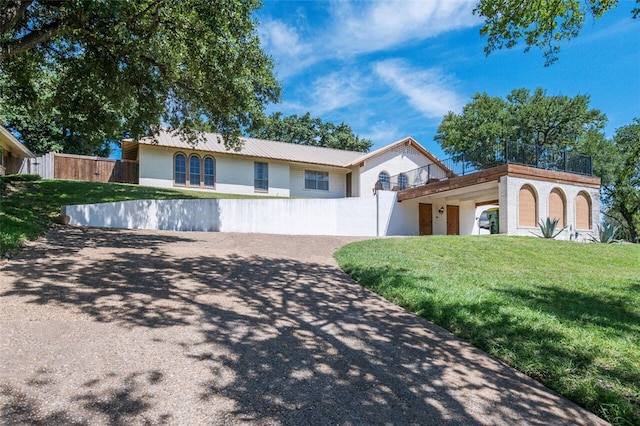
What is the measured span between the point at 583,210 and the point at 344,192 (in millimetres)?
13566

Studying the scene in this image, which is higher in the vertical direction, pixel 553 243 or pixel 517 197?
pixel 517 197

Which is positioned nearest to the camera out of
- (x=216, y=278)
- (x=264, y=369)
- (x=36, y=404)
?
(x=36, y=404)

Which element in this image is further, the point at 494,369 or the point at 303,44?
the point at 303,44

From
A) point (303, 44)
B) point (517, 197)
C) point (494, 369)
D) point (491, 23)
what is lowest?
point (494, 369)

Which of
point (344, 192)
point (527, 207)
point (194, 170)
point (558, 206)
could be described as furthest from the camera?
point (344, 192)

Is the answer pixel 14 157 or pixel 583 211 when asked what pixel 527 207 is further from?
pixel 14 157

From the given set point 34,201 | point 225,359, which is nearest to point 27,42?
point 34,201

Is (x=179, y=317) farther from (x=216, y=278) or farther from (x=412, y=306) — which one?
(x=412, y=306)

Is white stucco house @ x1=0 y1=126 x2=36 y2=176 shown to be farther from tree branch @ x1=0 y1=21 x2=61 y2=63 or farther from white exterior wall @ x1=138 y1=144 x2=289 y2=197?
tree branch @ x1=0 y1=21 x2=61 y2=63

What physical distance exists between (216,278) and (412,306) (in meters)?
3.14

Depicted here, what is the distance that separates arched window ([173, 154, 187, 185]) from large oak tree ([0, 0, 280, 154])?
5820mm

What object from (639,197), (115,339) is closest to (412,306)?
(115,339)

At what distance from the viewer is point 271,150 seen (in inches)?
922

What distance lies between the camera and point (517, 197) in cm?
1379
